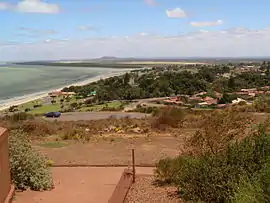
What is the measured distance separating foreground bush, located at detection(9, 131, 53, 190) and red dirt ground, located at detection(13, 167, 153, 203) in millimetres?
269

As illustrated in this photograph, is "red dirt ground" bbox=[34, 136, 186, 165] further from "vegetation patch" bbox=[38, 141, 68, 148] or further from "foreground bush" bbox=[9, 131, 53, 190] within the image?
"foreground bush" bbox=[9, 131, 53, 190]

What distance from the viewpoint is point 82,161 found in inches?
614

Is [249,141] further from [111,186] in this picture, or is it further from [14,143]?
[14,143]

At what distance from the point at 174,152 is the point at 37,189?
7.30 m

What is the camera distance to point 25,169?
11180 mm

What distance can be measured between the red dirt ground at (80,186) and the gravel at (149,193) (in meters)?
0.59

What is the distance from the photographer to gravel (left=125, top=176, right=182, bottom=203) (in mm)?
10552

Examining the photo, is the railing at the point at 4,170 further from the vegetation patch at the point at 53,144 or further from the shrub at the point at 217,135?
the vegetation patch at the point at 53,144

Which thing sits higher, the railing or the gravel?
the railing

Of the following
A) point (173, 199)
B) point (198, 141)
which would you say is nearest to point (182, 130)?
point (198, 141)

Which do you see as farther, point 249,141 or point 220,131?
point 220,131

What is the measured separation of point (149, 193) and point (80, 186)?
1.97m

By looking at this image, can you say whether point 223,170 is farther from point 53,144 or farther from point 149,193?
point 53,144

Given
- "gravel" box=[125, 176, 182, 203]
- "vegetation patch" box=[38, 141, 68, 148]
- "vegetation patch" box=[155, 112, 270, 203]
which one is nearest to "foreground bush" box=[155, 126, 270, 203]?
"vegetation patch" box=[155, 112, 270, 203]
